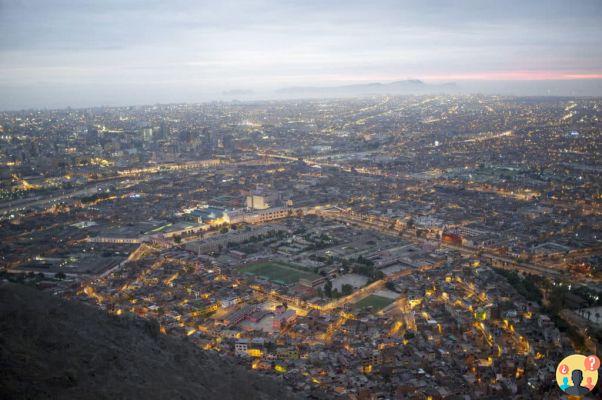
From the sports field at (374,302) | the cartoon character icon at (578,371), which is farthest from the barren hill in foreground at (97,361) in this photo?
the sports field at (374,302)

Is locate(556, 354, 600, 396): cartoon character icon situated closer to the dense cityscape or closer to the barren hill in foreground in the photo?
the dense cityscape

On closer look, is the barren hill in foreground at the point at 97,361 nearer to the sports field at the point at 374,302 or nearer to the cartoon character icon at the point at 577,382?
the cartoon character icon at the point at 577,382

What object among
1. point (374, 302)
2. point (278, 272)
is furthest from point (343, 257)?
point (374, 302)

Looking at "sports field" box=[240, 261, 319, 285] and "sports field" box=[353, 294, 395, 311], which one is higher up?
"sports field" box=[240, 261, 319, 285]

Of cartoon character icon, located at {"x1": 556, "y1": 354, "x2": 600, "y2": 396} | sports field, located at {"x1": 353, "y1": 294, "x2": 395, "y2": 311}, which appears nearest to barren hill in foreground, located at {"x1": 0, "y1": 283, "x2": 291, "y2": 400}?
cartoon character icon, located at {"x1": 556, "y1": 354, "x2": 600, "y2": 396}

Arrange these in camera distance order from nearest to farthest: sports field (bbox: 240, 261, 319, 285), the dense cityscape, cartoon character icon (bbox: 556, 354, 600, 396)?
cartoon character icon (bbox: 556, 354, 600, 396) → the dense cityscape → sports field (bbox: 240, 261, 319, 285)
